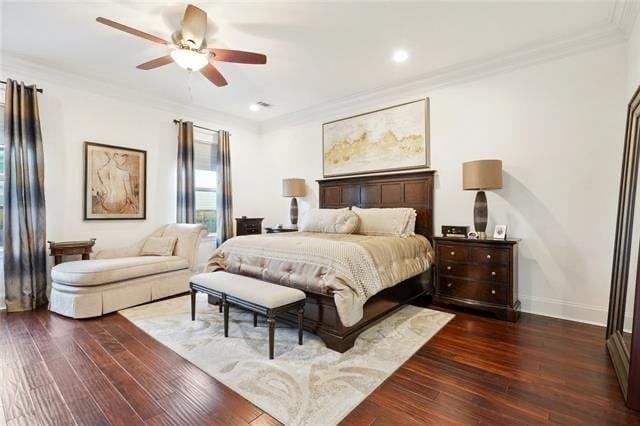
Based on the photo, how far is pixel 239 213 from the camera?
6082 mm

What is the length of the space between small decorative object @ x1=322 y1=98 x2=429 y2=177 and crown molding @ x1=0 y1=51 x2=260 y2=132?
80.8 inches

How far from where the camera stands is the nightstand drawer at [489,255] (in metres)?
3.19

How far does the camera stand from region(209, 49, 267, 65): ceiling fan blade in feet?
9.36

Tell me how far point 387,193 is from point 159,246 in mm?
3455

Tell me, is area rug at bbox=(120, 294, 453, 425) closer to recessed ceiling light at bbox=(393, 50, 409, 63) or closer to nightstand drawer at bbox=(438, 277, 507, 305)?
nightstand drawer at bbox=(438, 277, 507, 305)

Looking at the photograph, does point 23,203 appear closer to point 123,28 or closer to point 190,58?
point 123,28

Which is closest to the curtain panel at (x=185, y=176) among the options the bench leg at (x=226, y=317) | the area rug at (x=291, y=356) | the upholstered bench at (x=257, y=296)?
the area rug at (x=291, y=356)

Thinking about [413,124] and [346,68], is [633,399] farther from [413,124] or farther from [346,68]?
[346,68]

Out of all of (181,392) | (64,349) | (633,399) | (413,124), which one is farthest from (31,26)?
(633,399)

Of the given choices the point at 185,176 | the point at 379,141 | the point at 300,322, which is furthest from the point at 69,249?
the point at 379,141

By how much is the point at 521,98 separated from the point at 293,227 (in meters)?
3.90

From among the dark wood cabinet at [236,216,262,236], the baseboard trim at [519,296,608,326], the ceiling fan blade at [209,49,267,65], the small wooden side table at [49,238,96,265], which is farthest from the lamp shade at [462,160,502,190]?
the small wooden side table at [49,238,96,265]

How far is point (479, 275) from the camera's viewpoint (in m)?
3.35

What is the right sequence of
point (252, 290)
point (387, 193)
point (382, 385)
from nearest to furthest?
point (382, 385) < point (252, 290) < point (387, 193)
